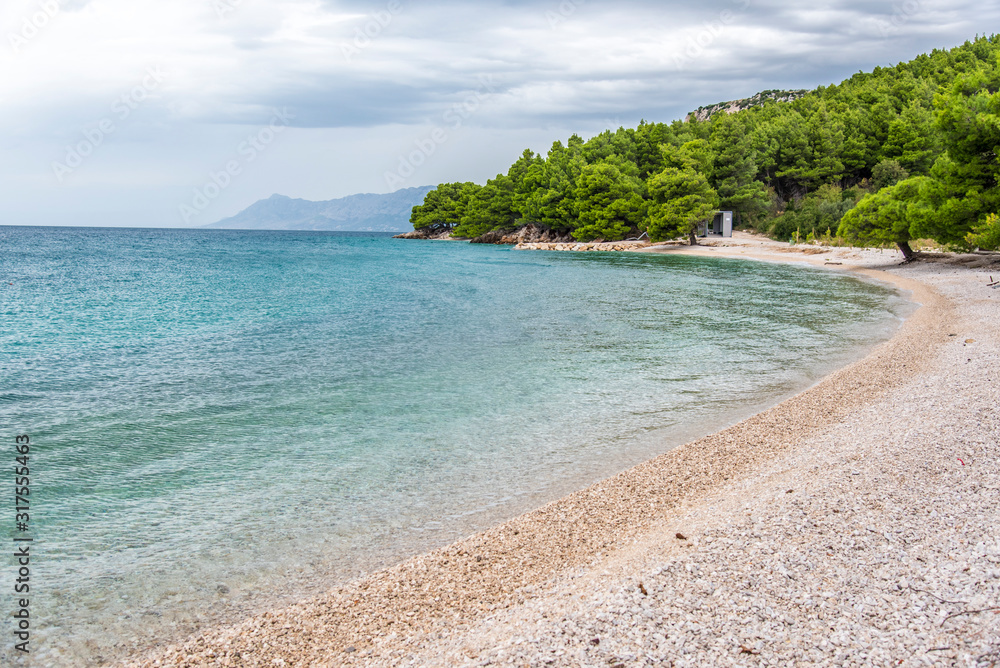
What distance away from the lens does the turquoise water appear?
6125 mm

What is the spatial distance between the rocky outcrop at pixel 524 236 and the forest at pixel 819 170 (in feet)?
5.02

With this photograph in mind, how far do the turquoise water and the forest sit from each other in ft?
25.1

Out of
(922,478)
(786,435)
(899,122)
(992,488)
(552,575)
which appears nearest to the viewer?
(552,575)

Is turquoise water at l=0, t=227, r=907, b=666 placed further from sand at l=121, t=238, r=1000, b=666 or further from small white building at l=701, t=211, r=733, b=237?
small white building at l=701, t=211, r=733, b=237

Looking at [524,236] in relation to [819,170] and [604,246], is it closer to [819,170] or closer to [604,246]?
[604,246]

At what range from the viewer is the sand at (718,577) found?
394 cm

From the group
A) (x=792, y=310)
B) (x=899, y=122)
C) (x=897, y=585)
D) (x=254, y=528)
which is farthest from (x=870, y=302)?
(x=899, y=122)

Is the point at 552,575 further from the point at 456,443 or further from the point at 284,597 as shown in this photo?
the point at 456,443

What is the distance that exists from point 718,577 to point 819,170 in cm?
7422

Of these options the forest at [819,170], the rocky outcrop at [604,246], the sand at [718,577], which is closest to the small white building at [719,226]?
the forest at [819,170]

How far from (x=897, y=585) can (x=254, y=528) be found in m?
6.43

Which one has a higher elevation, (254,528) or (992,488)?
(992,488)

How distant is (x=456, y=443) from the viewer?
9836mm

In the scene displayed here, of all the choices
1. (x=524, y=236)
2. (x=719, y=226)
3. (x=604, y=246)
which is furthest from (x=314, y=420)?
(x=524, y=236)
